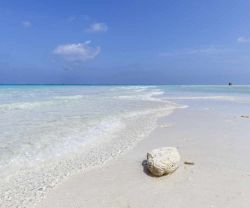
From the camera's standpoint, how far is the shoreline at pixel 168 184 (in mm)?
→ 3018

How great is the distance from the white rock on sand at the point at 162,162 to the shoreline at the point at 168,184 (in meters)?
0.10

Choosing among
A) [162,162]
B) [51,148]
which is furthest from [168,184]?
[51,148]

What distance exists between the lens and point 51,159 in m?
4.59

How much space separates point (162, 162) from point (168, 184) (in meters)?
0.36

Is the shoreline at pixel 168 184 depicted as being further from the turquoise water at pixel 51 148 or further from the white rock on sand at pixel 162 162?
the turquoise water at pixel 51 148

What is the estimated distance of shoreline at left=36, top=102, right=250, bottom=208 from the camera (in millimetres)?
3018

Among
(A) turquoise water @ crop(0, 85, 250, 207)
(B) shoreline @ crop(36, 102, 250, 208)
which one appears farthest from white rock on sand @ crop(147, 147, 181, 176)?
(A) turquoise water @ crop(0, 85, 250, 207)

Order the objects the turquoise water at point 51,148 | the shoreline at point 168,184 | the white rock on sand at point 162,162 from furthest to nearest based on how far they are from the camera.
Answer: the white rock on sand at point 162,162 < the turquoise water at point 51,148 < the shoreline at point 168,184

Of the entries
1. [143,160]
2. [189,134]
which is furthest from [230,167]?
[189,134]

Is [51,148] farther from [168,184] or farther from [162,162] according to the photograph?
[168,184]

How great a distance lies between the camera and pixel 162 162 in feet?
12.2

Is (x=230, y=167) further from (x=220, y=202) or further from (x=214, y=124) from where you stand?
(x=214, y=124)

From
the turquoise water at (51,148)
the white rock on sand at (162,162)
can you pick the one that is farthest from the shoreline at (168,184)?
the turquoise water at (51,148)

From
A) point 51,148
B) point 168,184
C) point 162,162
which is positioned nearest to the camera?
point 168,184
